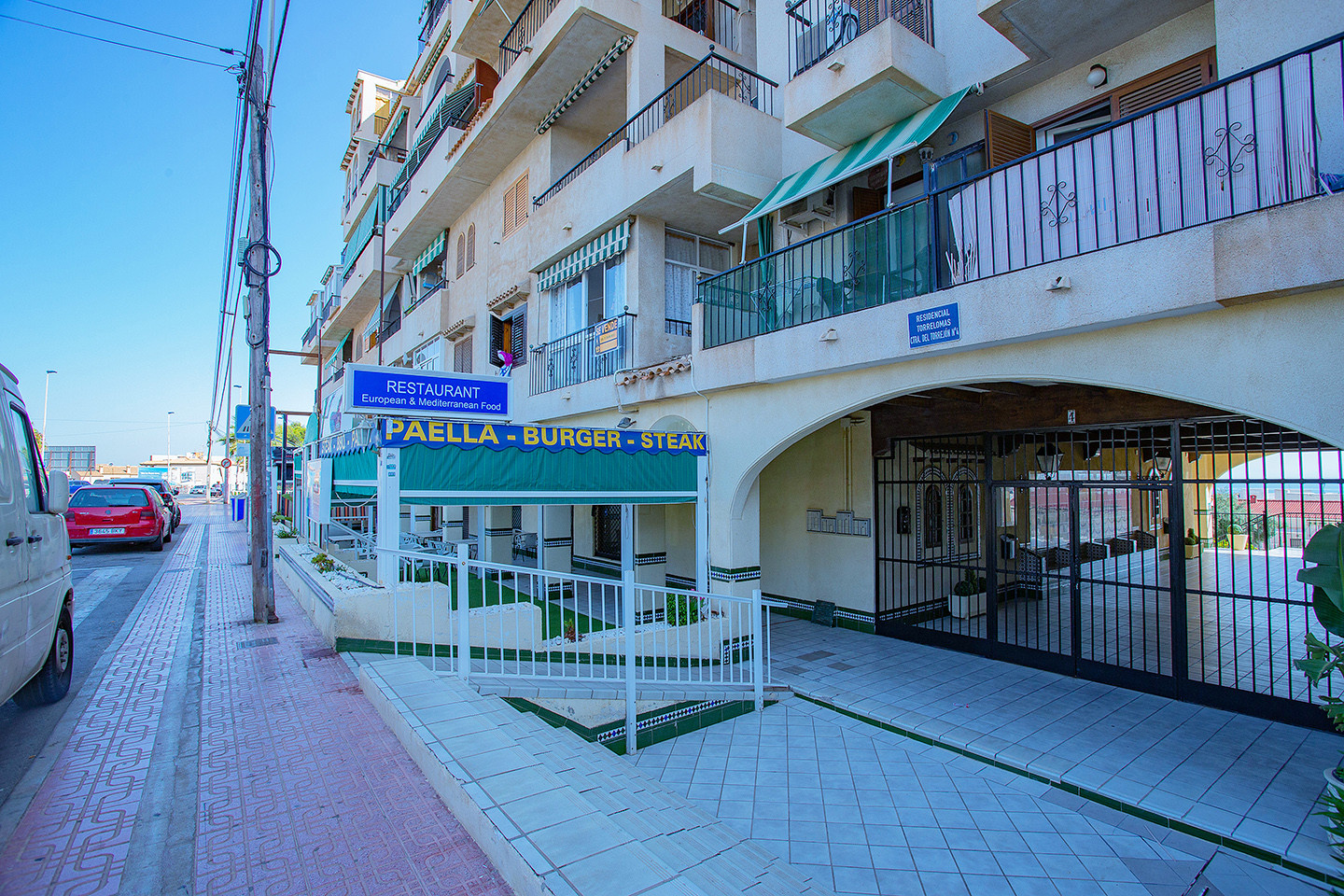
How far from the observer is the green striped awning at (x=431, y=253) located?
20.3 meters

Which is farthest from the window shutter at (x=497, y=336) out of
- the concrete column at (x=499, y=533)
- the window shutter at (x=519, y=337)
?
the concrete column at (x=499, y=533)

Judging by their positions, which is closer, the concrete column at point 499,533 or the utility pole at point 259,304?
the utility pole at point 259,304

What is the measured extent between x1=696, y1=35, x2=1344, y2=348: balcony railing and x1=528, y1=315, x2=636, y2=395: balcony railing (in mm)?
4006

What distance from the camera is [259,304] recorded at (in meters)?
8.38

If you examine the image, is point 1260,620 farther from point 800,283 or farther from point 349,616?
point 349,616

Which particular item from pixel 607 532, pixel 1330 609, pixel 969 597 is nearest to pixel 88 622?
pixel 607 532

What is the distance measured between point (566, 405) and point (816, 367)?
634cm

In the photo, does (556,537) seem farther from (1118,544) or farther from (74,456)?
(74,456)

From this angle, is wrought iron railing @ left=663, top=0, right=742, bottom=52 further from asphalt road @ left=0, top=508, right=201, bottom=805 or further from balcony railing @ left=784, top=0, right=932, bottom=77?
asphalt road @ left=0, top=508, right=201, bottom=805

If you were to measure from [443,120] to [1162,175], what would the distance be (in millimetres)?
17185

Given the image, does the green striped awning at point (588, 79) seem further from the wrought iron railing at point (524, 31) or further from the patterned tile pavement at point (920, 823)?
the patterned tile pavement at point (920, 823)

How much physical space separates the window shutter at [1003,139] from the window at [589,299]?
6.38m

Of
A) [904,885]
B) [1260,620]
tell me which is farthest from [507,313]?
[1260,620]

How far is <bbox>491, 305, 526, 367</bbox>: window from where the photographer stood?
1568 centimetres
